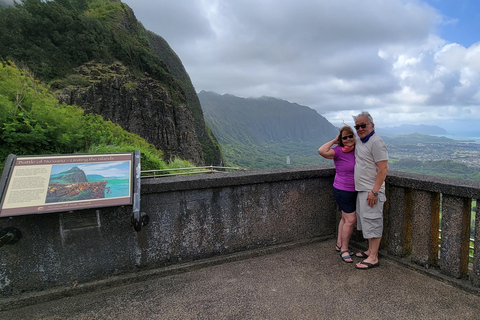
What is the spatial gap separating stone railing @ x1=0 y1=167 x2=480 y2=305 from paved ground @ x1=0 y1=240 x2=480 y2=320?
232mm

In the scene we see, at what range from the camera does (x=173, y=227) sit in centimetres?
325

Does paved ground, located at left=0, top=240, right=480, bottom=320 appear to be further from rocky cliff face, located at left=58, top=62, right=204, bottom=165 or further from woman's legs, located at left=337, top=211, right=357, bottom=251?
rocky cliff face, located at left=58, top=62, right=204, bottom=165

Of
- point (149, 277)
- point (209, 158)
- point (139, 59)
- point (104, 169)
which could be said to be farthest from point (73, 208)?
point (209, 158)

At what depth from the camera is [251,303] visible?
8.76 feet

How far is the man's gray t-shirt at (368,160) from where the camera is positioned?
3069mm

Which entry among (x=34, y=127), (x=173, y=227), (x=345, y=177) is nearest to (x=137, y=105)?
(x=34, y=127)

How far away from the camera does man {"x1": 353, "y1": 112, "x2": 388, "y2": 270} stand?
3.08 meters

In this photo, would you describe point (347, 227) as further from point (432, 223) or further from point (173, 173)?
point (173, 173)

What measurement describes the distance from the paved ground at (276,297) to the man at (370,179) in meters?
0.44

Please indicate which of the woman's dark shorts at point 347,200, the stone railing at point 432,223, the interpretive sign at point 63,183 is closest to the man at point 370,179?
the woman's dark shorts at point 347,200

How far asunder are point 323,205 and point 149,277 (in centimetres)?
266

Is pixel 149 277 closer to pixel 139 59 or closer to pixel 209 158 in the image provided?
pixel 139 59

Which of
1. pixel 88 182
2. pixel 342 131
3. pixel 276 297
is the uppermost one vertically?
pixel 342 131

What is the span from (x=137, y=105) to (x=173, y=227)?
4123cm
